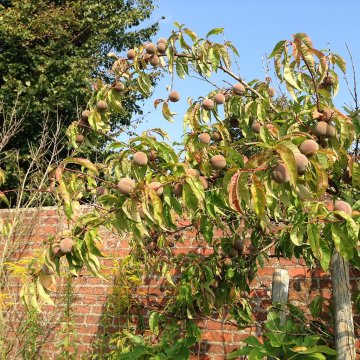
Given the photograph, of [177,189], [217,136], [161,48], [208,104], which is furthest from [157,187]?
[161,48]

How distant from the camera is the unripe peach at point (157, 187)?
143 centimetres

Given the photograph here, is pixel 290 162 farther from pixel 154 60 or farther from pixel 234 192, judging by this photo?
pixel 154 60

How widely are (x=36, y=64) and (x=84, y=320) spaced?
7087 mm

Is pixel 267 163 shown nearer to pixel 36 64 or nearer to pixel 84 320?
pixel 84 320

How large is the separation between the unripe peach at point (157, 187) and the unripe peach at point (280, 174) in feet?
1.24

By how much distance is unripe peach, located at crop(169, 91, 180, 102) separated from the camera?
2.35 m

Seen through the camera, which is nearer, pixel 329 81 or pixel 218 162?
pixel 218 162

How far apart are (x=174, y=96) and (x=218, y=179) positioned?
785 mm

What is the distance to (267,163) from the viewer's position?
1237 millimetres

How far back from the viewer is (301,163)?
1.21 meters

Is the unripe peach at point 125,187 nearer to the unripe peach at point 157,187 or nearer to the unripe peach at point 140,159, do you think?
the unripe peach at point 157,187

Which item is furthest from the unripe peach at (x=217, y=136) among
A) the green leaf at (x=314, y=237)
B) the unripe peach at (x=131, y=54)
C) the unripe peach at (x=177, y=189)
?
the green leaf at (x=314, y=237)

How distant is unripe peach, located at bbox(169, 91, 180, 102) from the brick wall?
1.23m

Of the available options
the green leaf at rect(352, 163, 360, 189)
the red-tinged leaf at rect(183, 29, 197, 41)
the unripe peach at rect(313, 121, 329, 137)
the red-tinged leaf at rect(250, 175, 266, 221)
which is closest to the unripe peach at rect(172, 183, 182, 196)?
the red-tinged leaf at rect(250, 175, 266, 221)
